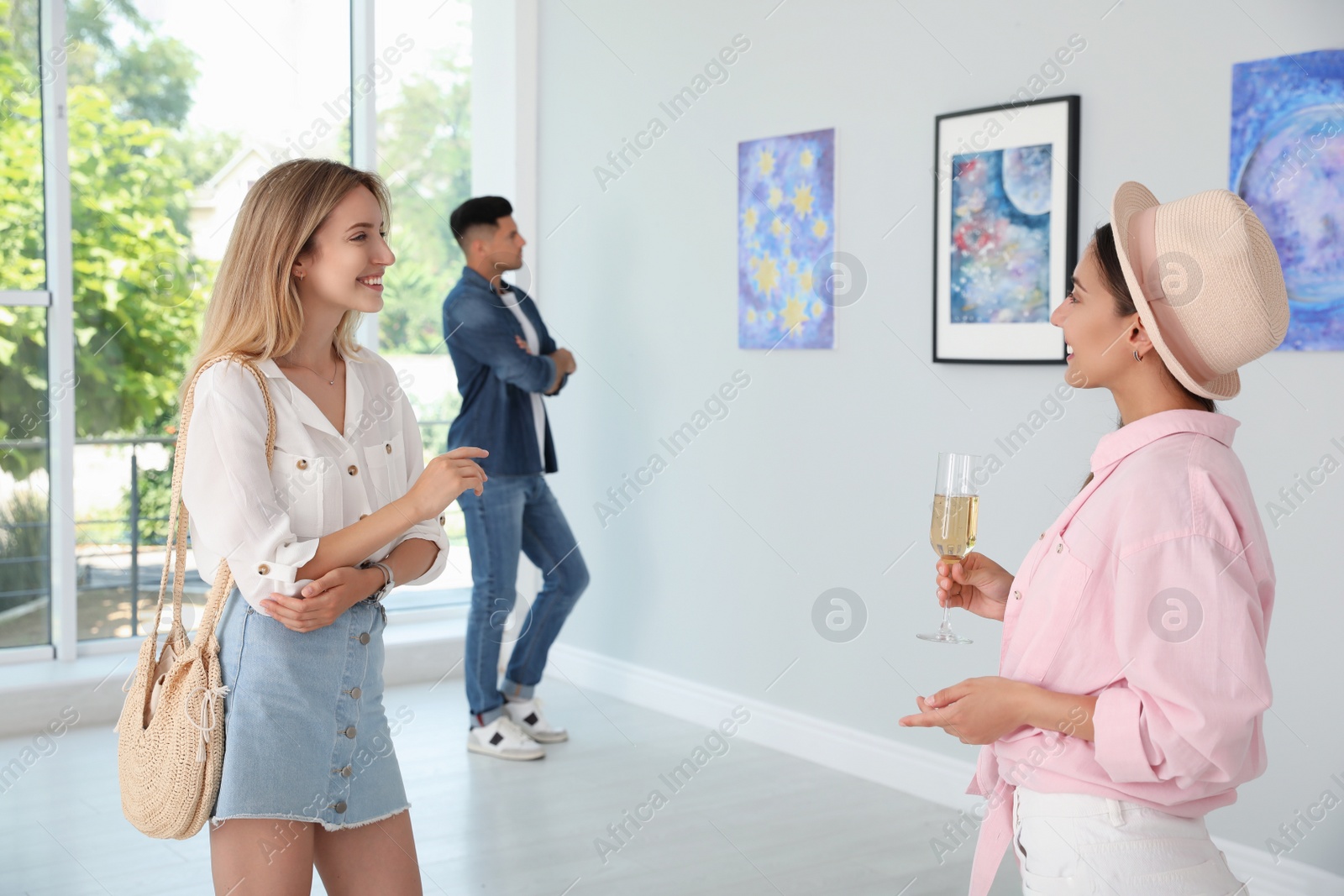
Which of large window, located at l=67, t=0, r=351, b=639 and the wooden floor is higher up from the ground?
large window, located at l=67, t=0, r=351, b=639

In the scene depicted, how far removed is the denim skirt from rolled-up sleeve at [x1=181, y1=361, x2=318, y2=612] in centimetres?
8

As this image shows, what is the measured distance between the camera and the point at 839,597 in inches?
157

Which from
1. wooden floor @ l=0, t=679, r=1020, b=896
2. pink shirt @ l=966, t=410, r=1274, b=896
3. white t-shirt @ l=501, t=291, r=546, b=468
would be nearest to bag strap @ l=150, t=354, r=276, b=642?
pink shirt @ l=966, t=410, r=1274, b=896

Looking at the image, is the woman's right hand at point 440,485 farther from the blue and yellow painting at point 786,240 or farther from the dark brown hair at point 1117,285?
the blue and yellow painting at point 786,240

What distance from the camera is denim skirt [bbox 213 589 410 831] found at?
1604 millimetres

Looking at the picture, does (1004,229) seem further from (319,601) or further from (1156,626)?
(319,601)

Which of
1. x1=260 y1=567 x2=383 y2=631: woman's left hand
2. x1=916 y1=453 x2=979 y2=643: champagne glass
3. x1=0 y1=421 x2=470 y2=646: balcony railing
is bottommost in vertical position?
x1=0 y1=421 x2=470 y2=646: balcony railing

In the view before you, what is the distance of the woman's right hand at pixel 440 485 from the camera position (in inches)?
64.5

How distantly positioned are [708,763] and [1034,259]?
1.98m

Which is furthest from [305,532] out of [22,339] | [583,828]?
[22,339]

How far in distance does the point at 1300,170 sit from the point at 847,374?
1534 mm

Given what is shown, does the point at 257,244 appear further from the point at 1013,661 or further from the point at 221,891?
the point at 1013,661

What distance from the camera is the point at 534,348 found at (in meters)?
4.24

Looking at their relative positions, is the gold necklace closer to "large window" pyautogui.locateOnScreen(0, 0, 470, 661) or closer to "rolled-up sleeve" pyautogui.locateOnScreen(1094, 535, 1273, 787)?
"rolled-up sleeve" pyautogui.locateOnScreen(1094, 535, 1273, 787)
